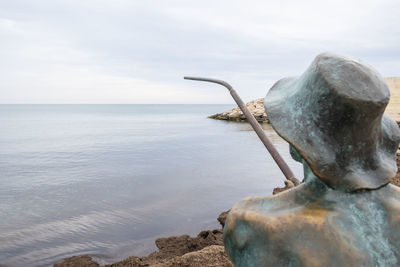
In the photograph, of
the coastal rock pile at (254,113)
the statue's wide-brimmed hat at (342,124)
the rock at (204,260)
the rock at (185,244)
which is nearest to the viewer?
the statue's wide-brimmed hat at (342,124)

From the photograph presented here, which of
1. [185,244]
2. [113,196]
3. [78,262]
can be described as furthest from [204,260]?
[113,196]

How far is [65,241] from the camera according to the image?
652cm

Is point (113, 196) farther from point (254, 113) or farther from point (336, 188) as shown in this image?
point (254, 113)

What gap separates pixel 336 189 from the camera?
156cm

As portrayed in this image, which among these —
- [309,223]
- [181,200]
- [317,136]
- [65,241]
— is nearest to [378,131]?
[317,136]

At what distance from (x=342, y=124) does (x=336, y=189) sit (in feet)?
1.00

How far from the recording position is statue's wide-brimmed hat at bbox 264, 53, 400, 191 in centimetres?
147

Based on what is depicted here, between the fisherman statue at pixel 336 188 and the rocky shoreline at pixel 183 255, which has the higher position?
the fisherman statue at pixel 336 188

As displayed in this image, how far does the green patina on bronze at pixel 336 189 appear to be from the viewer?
1476 mm

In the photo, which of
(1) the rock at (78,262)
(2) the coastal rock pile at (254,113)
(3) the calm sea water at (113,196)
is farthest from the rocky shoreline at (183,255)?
(2) the coastal rock pile at (254,113)

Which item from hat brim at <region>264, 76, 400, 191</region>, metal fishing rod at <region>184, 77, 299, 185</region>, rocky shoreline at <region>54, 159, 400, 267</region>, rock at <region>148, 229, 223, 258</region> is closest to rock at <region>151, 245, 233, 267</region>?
rocky shoreline at <region>54, 159, 400, 267</region>

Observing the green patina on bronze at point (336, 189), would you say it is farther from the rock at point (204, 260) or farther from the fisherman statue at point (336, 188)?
the rock at point (204, 260)

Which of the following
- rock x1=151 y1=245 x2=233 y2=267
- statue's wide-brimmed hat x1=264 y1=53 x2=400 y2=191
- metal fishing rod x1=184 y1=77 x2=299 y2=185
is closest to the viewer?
statue's wide-brimmed hat x1=264 y1=53 x2=400 y2=191

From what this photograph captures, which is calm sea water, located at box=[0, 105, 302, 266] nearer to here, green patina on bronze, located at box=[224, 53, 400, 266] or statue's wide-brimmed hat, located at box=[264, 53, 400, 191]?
green patina on bronze, located at box=[224, 53, 400, 266]
